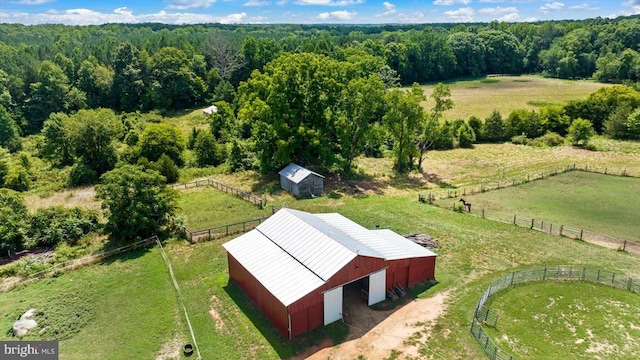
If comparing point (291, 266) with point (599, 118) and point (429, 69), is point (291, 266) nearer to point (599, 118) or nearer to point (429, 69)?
point (599, 118)

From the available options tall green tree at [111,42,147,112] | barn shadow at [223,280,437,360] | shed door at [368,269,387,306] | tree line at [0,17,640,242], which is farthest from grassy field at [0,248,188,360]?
tall green tree at [111,42,147,112]

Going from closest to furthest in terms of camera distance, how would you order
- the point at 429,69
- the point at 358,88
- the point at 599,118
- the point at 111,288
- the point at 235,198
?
the point at 111,288, the point at 235,198, the point at 358,88, the point at 599,118, the point at 429,69

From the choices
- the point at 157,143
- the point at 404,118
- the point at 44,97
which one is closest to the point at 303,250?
the point at 404,118

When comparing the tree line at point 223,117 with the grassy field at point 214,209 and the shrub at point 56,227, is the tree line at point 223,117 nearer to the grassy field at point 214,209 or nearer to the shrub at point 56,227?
the shrub at point 56,227

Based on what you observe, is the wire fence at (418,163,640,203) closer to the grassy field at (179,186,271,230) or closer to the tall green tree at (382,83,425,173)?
the tall green tree at (382,83,425,173)

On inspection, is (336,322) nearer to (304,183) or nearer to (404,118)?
(304,183)

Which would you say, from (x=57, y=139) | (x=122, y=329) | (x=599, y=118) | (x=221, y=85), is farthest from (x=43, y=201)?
(x=599, y=118)
